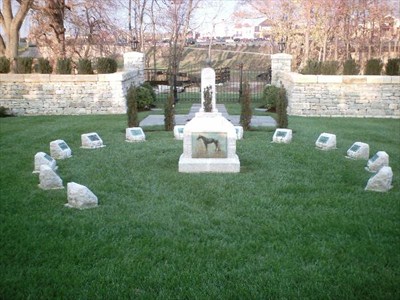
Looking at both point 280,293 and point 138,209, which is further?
point 138,209

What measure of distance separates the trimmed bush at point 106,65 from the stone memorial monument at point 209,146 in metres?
10.6

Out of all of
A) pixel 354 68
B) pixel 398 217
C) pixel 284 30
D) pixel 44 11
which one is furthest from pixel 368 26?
pixel 398 217

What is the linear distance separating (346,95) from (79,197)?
515 inches

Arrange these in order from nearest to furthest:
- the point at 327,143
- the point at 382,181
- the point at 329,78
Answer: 1. the point at 382,181
2. the point at 327,143
3. the point at 329,78

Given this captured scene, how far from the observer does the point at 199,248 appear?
4672mm

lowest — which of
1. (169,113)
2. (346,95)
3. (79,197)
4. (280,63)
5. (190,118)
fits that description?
(79,197)

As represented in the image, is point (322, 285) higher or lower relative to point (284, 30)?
lower

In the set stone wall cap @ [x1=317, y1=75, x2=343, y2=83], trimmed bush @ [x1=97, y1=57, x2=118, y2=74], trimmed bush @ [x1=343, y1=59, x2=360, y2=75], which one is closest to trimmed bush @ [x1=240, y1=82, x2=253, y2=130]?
stone wall cap @ [x1=317, y1=75, x2=343, y2=83]

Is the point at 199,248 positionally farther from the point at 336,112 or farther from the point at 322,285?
the point at 336,112

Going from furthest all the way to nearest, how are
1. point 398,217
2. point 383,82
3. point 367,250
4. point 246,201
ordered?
point 383,82 < point 246,201 < point 398,217 < point 367,250

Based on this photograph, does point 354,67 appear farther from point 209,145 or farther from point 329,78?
point 209,145

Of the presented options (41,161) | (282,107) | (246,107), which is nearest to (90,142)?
(41,161)

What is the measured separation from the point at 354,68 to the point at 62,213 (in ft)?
46.2

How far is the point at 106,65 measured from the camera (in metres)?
17.6
